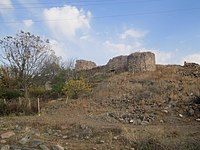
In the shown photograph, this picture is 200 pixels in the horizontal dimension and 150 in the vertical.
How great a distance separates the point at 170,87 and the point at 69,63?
21.0 metres

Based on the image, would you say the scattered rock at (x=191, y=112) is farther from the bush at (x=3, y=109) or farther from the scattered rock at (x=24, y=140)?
the bush at (x=3, y=109)

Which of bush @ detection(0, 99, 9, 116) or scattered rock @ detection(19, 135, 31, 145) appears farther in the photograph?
bush @ detection(0, 99, 9, 116)

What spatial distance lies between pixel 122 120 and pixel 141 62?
53.3ft

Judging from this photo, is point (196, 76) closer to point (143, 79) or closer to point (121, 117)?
point (143, 79)

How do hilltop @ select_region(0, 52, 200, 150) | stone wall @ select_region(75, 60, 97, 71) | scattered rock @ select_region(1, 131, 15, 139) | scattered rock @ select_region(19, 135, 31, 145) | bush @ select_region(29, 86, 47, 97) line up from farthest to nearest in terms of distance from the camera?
1. stone wall @ select_region(75, 60, 97, 71)
2. bush @ select_region(29, 86, 47, 97)
3. scattered rock @ select_region(1, 131, 15, 139)
4. scattered rock @ select_region(19, 135, 31, 145)
5. hilltop @ select_region(0, 52, 200, 150)

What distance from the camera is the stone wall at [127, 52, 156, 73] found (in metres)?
31.4

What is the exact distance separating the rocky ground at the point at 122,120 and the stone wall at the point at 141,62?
1692mm

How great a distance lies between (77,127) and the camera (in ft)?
43.7

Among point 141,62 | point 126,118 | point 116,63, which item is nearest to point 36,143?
point 126,118

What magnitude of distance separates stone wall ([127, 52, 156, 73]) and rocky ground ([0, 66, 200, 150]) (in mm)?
1692

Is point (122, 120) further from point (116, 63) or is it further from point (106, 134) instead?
point (116, 63)

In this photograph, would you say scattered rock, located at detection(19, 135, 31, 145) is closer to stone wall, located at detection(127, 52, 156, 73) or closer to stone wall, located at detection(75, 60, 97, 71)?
stone wall, located at detection(127, 52, 156, 73)

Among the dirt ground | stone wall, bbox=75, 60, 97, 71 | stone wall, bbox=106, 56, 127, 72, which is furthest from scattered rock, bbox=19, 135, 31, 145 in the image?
stone wall, bbox=75, 60, 97, 71

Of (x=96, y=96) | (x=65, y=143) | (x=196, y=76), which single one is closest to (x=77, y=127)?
(x=65, y=143)
